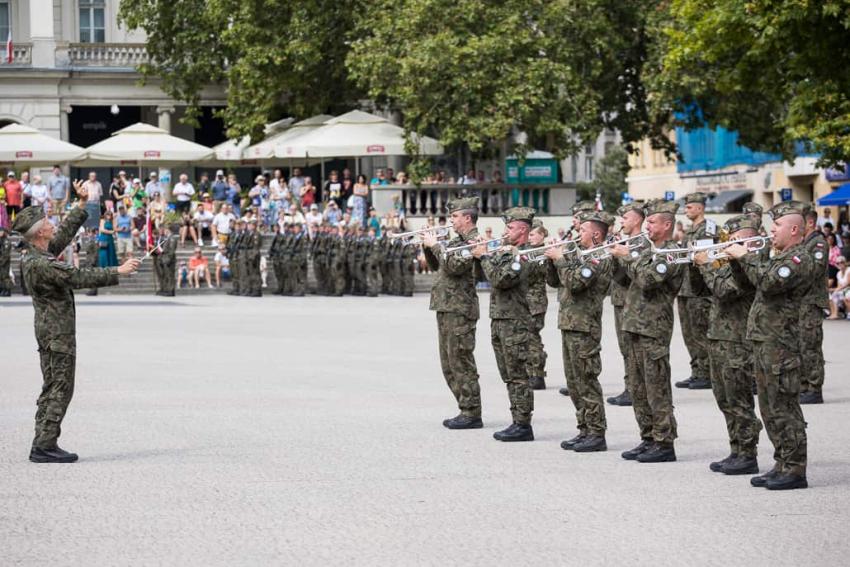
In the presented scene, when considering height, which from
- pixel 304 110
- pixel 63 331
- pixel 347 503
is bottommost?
pixel 347 503

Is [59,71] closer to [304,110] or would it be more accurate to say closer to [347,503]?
[304,110]

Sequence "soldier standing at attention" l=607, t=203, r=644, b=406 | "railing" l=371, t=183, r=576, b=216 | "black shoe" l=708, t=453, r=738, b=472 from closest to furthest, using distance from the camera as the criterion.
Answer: "black shoe" l=708, t=453, r=738, b=472
"soldier standing at attention" l=607, t=203, r=644, b=406
"railing" l=371, t=183, r=576, b=216

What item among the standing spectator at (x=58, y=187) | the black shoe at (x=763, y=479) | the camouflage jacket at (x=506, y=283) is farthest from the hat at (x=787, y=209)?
the standing spectator at (x=58, y=187)

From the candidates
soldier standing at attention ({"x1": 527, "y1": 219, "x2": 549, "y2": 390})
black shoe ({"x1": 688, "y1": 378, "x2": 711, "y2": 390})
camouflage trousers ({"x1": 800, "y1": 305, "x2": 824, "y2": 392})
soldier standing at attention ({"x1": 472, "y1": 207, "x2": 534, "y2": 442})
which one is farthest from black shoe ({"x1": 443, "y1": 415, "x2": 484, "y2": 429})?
black shoe ({"x1": 688, "y1": 378, "x2": 711, "y2": 390})

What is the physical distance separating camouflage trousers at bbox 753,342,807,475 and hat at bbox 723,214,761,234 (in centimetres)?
135

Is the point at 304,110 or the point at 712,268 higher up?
the point at 304,110

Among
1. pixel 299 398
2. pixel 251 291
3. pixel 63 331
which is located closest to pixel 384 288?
pixel 251 291

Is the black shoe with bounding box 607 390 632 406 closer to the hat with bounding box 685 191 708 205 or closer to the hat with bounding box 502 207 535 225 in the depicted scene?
the hat with bounding box 685 191 708 205

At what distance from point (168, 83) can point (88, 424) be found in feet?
125

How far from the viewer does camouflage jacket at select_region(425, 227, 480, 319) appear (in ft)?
49.8

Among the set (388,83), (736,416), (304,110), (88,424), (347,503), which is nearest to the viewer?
(347,503)

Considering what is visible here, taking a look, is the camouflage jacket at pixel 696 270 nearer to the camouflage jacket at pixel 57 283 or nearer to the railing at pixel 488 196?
the camouflage jacket at pixel 57 283

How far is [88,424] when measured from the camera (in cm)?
1555

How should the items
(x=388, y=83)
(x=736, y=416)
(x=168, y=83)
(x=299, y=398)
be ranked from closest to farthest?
(x=736, y=416) → (x=299, y=398) → (x=388, y=83) → (x=168, y=83)
